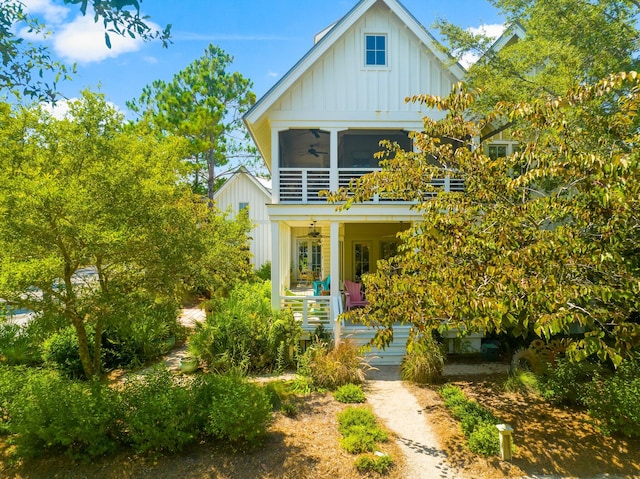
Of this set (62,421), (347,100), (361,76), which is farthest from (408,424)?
(361,76)

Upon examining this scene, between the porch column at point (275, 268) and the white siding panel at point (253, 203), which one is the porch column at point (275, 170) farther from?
the white siding panel at point (253, 203)

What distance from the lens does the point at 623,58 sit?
7.59 m

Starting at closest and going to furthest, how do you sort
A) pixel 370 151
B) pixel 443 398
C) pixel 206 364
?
pixel 443 398
pixel 206 364
pixel 370 151

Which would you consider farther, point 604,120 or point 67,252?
point 67,252

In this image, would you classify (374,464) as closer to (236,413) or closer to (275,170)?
(236,413)

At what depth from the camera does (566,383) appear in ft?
22.7

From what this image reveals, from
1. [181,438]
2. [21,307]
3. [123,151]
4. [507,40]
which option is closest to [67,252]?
[21,307]

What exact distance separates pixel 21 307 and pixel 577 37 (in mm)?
11629

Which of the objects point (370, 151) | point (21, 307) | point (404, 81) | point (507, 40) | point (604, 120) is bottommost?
point (21, 307)

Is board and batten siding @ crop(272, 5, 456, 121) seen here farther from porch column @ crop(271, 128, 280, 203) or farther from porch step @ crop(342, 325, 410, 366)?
porch step @ crop(342, 325, 410, 366)

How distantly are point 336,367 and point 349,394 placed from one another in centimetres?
76

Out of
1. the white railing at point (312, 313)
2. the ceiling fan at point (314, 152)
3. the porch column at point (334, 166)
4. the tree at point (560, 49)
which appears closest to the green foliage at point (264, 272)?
the ceiling fan at point (314, 152)

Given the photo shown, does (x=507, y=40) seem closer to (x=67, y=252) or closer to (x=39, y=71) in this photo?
(x=39, y=71)

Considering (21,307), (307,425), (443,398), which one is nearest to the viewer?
(21,307)
